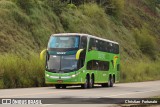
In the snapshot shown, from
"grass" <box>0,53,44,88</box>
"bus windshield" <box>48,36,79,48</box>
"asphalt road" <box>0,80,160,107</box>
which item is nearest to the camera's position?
"asphalt road" <box>0,80,160,107</box>

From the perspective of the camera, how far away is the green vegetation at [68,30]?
1435 inches

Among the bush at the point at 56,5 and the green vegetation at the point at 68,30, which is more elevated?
the bush at the point at 56,5

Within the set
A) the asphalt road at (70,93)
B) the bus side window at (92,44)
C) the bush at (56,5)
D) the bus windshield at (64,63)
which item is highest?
the bush at (56,5)

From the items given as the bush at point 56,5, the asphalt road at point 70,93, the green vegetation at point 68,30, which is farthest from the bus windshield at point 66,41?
the bush at point 56,5

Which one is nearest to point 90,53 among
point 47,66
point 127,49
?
point 47,66

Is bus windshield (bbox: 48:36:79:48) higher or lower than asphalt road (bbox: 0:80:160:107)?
higher

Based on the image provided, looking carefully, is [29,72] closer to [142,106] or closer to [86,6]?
[142,106]

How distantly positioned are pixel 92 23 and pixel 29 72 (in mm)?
33861

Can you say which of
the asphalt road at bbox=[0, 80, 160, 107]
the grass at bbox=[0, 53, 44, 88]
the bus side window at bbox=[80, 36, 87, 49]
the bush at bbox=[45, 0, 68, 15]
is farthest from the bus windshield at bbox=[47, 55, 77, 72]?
the bush at bbox=[45, 0, 68, 15]

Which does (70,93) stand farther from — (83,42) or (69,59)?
(83,42)

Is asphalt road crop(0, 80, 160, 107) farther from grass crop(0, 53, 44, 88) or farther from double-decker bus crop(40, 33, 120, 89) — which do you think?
grass crop(0, 53, 44, 88)

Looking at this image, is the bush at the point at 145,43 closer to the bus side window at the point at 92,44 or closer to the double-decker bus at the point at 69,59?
the bus side window at the point at 92,44

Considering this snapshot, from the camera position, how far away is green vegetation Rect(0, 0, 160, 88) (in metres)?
36.4

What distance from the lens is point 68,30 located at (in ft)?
194
